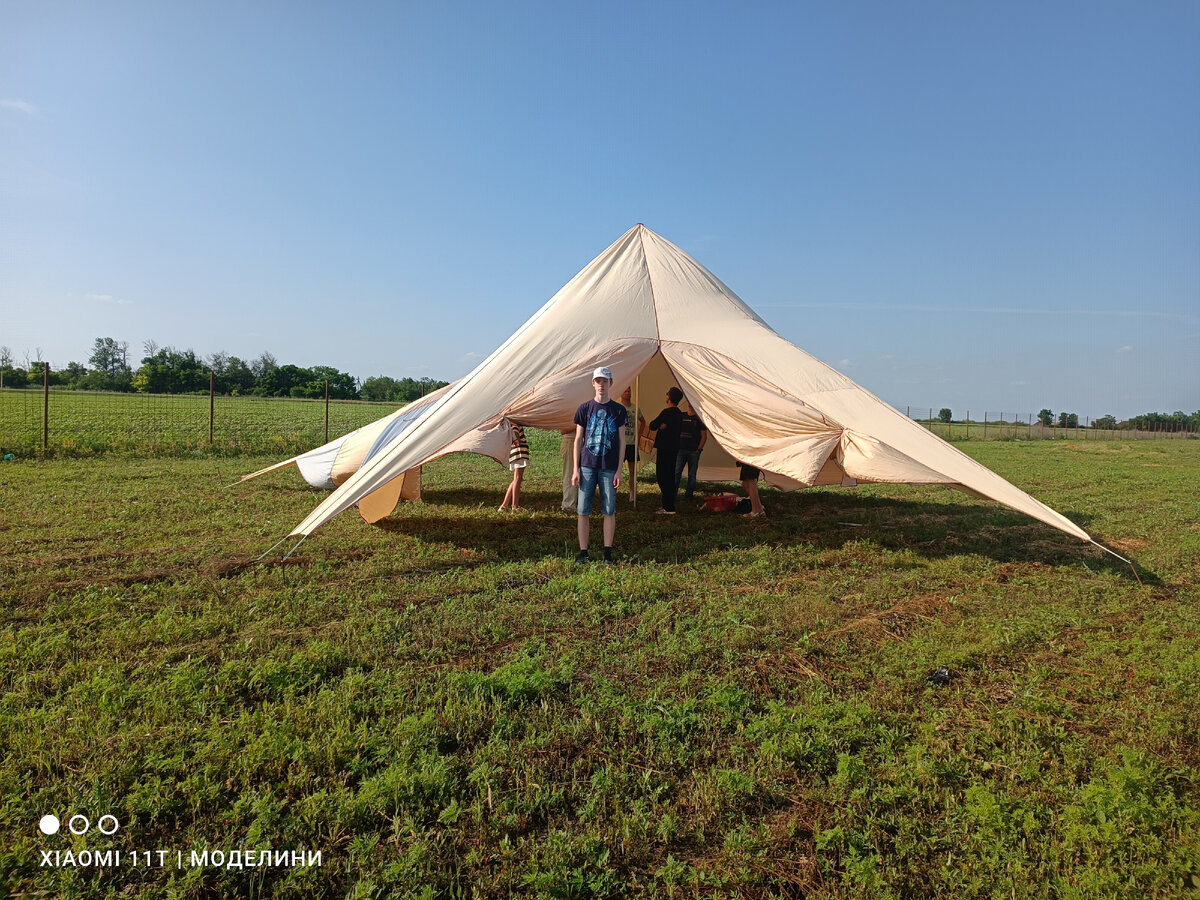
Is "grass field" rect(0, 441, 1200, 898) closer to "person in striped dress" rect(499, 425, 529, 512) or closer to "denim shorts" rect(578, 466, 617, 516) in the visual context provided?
"denim shorts" rect(578, 466, 617, 516)

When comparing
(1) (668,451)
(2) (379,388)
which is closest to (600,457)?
(1) (668,451)

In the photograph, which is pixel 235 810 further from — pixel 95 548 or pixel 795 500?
pixel 795 500

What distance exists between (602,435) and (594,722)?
279cm

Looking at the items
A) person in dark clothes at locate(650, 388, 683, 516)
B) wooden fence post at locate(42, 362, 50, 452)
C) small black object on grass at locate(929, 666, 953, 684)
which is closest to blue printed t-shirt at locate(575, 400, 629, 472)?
person in dark clothes at locate(650, 388, 683, 516)

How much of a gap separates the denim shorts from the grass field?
48cm

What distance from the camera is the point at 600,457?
17.1 feet

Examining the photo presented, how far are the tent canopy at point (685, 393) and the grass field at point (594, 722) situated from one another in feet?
2.51

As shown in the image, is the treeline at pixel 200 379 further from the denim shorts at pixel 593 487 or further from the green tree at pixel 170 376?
the denim shorts at pixel 593 487

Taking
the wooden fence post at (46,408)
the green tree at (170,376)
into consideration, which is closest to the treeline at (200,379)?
the green tree at (170,376)

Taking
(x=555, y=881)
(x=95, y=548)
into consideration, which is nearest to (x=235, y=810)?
(x=555, y=881)

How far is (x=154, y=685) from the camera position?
9.68 ft

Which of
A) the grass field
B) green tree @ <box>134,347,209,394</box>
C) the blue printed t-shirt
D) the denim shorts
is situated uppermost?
green tree @ <box>134,347,209,394</box>

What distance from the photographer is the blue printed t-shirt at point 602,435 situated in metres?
5.22

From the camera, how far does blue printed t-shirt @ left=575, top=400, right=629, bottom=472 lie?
5.22 metres
